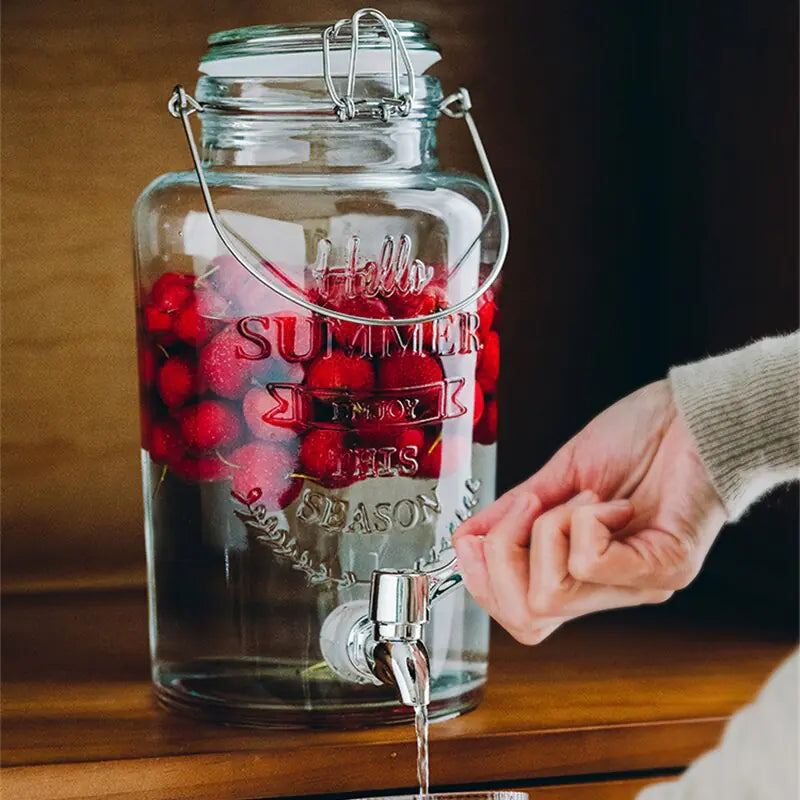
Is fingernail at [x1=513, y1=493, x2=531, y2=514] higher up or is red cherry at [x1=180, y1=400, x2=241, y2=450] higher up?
red cherry at [x1=180, y1=400, x2=241, y2=450]

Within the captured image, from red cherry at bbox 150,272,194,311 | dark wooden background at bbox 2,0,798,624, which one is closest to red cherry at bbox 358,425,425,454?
red cherry at bbox 150,272,194,311

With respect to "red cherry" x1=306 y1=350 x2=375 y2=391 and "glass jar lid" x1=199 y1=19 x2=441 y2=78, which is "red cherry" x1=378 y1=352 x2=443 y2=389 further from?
"glass jar lid" x1=199 y1=19 x2=441 y2=78

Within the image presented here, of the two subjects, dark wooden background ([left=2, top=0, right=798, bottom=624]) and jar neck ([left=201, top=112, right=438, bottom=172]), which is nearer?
jar neck ([left=201, top=112, right=438, bottom=172])

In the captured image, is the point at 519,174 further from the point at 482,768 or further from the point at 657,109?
the point at 482,768

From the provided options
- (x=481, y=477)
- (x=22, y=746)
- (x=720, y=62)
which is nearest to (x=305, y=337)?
(x=481, y=477)

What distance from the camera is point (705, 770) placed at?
451 mm

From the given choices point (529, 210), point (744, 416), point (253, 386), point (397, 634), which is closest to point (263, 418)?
point (253, 386)

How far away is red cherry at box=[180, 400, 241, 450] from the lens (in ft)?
2.10

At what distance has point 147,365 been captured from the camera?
2.19ft

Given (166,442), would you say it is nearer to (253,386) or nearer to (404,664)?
(253,386)

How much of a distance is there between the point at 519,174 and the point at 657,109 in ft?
0.35

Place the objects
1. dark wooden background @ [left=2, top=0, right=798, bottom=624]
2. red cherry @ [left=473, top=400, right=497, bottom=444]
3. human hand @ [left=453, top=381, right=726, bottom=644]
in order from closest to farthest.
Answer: human hand @ [left=453, top=381, right=726, bottom=644], red cherry @ [left=473, top=400, right=497, bottom=444], dark wooden background @ [left=2, top=0, right=798, bottom=624]

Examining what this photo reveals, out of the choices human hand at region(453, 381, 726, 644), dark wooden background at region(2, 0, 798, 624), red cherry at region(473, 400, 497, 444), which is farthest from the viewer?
dark wooden background at region(2, 0, 798, 624)

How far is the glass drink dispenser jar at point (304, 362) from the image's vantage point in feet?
2.08
